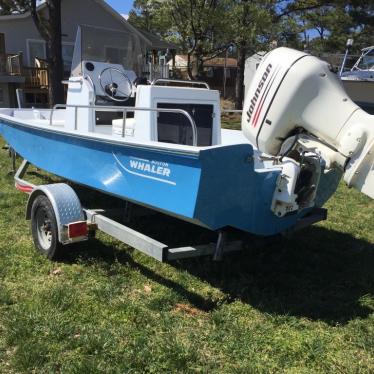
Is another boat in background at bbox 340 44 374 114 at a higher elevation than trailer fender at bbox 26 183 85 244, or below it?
higher

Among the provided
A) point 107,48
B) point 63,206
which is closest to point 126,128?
point 63,206

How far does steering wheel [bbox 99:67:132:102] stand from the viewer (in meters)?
5.85

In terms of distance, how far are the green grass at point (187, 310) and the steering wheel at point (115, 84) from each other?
1914mm

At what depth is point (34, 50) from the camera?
22.1 meters

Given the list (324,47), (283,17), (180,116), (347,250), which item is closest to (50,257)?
(180,116)

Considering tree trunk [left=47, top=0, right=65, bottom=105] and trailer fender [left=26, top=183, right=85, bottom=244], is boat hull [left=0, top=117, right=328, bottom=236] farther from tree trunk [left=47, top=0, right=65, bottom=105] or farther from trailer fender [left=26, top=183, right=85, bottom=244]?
tree trunk [left=47, top=0, right=65, bottom=105]

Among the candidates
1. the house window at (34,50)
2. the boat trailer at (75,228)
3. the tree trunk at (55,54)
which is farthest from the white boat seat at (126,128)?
the house window at (34,50)

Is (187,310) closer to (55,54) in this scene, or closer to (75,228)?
(75,228)

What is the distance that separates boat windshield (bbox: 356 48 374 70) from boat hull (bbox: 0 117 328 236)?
47.6 feet

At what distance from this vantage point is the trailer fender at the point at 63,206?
4.16 m

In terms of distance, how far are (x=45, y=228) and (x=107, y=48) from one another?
9.29 ft

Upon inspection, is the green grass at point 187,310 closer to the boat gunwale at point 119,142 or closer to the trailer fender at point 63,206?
the trailer fender at point 63,206

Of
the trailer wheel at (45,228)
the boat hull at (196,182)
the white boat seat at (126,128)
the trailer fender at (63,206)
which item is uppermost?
the white boat seat at (126,128)

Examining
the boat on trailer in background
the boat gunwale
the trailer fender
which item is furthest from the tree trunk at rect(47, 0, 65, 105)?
the trailer fender
